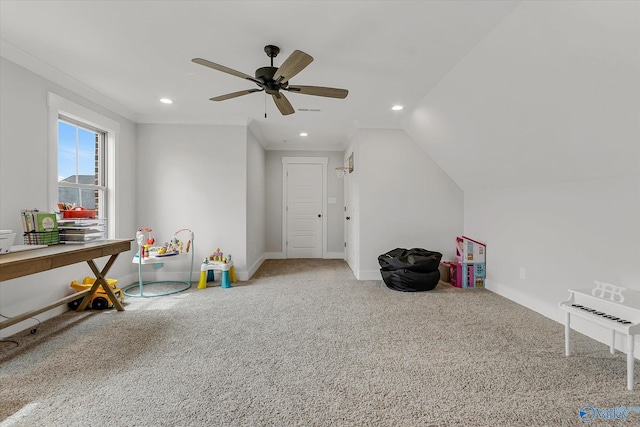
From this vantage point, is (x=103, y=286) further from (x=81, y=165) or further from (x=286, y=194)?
(x=286, y=194)

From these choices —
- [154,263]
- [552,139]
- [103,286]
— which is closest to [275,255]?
[154,263]

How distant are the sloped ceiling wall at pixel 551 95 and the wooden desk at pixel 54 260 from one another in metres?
3.49

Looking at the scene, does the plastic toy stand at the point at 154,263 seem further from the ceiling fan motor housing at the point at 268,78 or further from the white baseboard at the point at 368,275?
the ceiling fan motor housing at the point at 268,78

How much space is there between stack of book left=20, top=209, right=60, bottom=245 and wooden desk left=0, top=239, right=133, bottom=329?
116 mm

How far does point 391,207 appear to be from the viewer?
4.39 meters

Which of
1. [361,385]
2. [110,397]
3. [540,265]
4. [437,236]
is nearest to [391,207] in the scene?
[437,236]

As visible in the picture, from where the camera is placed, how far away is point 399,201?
4395 mm

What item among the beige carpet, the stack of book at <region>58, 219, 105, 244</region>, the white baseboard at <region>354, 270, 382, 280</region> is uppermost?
the stack of book at <region>58, 219, 105, 244</region>

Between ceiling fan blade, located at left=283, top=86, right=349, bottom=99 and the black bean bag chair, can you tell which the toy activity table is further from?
ceiling fan blade, located at left=283, top=86, right=349, bottom=99

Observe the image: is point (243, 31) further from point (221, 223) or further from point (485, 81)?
point (221, 223)

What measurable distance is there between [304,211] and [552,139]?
4.40m

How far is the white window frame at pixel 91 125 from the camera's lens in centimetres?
283

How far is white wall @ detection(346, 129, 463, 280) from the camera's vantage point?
436 cm

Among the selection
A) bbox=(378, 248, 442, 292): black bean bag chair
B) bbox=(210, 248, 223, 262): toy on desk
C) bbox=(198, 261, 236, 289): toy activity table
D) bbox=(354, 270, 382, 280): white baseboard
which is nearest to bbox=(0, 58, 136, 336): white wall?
bbox=(198, 261, 236, 289): toy activity table
